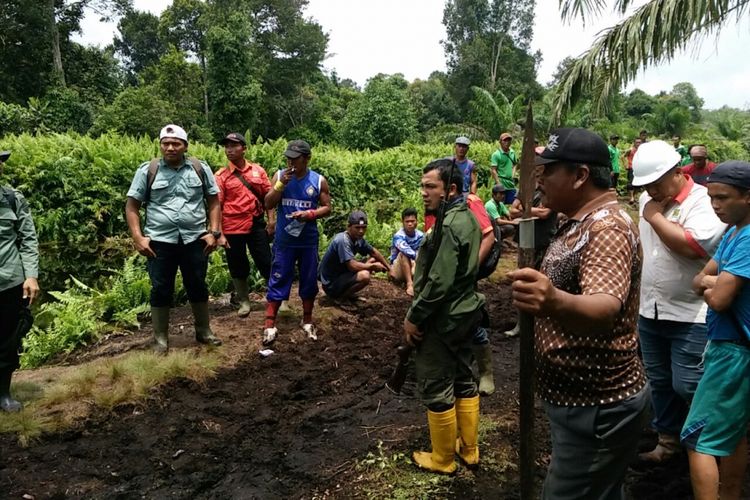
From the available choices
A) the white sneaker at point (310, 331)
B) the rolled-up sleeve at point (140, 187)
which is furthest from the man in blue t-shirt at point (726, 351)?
the rolled-up sleeve at point (140, 187)

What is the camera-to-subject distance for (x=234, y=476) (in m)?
3.51

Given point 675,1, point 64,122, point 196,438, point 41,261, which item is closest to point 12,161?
point 41,261

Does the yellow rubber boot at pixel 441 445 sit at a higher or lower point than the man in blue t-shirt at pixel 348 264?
lower

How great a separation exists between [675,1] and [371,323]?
20.6ft

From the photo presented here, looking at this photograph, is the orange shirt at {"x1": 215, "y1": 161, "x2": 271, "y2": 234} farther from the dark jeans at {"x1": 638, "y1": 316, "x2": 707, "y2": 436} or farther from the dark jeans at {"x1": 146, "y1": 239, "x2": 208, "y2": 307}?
the dark jeans at {"x1": 638, "y1": 316, "x2": 707, "y2": 436}

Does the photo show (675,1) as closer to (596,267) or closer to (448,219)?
(448,219)

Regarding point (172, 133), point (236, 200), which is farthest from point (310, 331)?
point (172, 133)

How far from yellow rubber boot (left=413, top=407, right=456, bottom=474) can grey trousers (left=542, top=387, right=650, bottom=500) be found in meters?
1.27

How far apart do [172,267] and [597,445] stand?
4.22 m

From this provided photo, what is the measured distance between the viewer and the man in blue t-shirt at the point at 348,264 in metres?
6.67

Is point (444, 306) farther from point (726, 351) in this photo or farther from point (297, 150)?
point (297, 150)

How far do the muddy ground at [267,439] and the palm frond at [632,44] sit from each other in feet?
18.1

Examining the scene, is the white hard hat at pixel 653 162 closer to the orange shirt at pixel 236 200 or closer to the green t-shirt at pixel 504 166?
the orange shirt at pixel 236 200

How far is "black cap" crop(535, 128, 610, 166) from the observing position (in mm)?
1860
